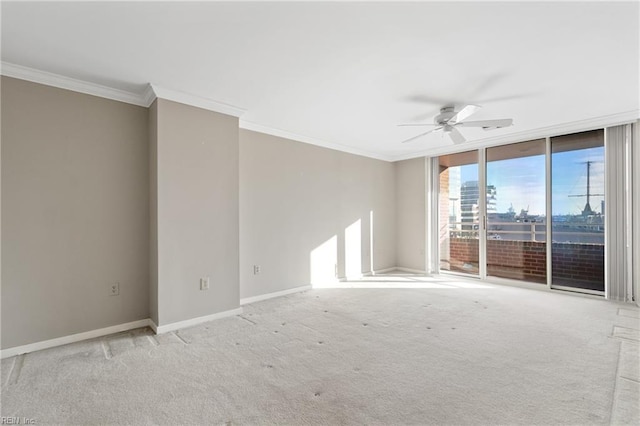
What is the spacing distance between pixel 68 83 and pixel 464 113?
12.9ft

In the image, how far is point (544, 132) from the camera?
4.64 metres

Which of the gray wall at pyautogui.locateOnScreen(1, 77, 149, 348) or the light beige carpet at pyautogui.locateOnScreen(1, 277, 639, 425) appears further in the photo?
the gray wall at pyautogui.locateOnScreen(1, 77, 149, 348)

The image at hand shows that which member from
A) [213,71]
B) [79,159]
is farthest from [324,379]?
[79,159]

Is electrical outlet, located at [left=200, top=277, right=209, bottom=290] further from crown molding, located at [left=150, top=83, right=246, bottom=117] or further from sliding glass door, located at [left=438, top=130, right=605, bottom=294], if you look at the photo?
sliding glass door, located at [left=438, top=130, right=605, bottom=294]

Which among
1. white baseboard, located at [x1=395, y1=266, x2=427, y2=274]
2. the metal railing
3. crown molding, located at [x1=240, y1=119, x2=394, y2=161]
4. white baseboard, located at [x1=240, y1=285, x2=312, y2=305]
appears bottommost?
white baseboard, located at [x1=395, y1=266, x2=427, y2=274]

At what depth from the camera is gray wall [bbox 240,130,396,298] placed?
4195mm

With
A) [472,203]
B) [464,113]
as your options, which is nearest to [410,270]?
[472,203]

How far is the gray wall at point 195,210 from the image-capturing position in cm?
312

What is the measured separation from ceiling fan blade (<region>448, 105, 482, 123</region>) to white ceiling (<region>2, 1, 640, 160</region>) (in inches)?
6.2

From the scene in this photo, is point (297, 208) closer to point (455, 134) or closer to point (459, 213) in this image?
point (455, 134)

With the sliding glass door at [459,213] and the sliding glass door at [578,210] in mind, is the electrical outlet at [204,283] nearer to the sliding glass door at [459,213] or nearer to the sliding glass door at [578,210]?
the sliding glass door at [459,213]

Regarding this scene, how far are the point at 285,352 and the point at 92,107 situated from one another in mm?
2992

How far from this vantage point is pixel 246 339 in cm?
290

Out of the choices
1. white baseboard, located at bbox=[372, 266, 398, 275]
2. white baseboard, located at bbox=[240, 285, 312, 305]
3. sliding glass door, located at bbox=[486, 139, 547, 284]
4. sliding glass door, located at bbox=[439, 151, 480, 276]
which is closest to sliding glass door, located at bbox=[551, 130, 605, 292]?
sliding glass door, located at bbox=[486, 139, 547, 284]
